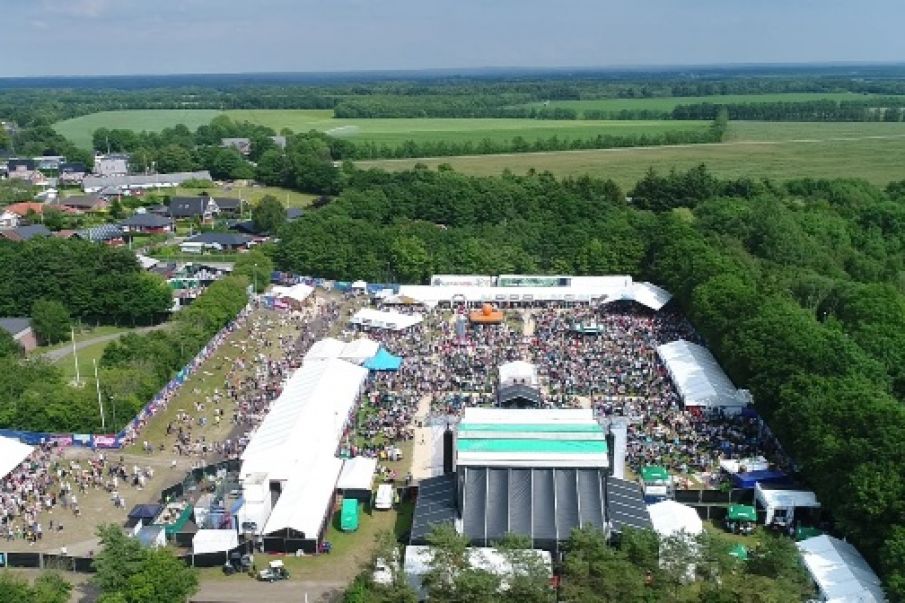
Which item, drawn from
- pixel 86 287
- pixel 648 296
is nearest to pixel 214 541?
pixel 86 287

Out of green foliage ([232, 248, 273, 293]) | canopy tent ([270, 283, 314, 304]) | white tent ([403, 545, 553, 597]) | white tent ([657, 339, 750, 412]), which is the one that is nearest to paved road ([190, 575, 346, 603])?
white tent ([403, 545, 553, 597])

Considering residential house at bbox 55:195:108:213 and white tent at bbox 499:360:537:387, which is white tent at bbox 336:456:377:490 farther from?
residential house at bbox 55:195:108:213

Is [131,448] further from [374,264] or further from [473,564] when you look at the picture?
[374,264]

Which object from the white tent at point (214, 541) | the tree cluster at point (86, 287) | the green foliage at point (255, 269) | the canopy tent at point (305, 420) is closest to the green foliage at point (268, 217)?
the green foliage at point (255, 269)

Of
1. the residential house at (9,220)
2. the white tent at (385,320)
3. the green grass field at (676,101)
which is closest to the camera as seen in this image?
the white tent at (385,320)

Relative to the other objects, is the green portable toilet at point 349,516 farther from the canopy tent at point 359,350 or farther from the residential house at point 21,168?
the residential house at point 21,168

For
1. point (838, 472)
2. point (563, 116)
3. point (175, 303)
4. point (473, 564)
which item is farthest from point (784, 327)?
point (563, 116)
